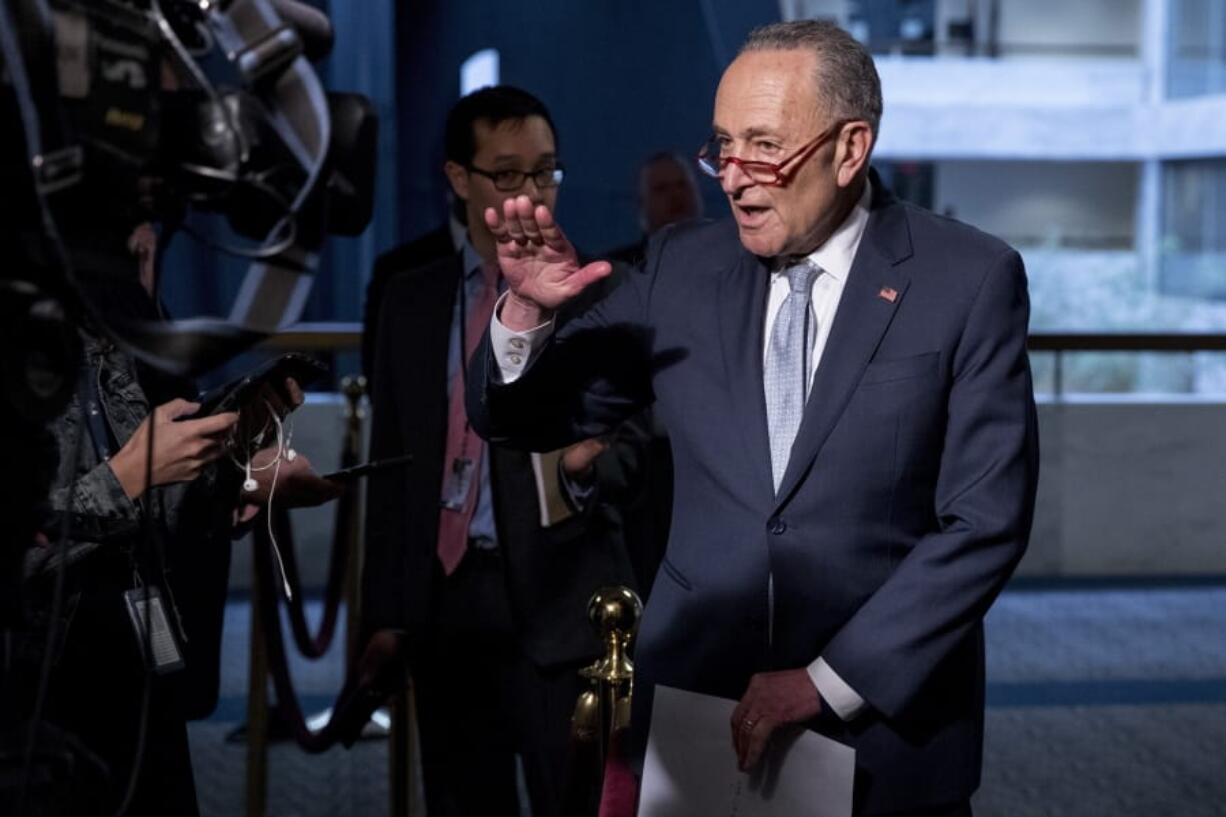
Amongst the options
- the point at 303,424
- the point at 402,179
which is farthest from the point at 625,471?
the point at 402,179

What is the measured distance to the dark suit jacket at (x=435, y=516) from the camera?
10.2 feet

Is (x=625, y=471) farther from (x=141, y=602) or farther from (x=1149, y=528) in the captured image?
(x=1149, y=528)

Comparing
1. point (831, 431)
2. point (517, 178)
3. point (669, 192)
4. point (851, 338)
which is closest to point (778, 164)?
point (851, 338)

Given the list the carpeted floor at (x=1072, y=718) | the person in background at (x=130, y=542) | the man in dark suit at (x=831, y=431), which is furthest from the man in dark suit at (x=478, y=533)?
the carpeted floor at (x=1072, y=718)

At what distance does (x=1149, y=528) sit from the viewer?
6988mm

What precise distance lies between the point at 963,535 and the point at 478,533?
3.95ft

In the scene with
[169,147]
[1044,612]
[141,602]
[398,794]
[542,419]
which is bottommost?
[1044,612]

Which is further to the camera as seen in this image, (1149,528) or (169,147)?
(1149,528)

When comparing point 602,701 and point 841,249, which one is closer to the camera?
point 841,249

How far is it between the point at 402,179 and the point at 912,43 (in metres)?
5.40

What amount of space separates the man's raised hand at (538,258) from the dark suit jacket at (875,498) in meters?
0.15

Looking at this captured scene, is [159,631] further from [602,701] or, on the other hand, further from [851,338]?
Answer: [851,338]

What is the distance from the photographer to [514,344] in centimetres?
231

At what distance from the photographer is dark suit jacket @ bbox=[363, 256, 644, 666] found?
311 cm
